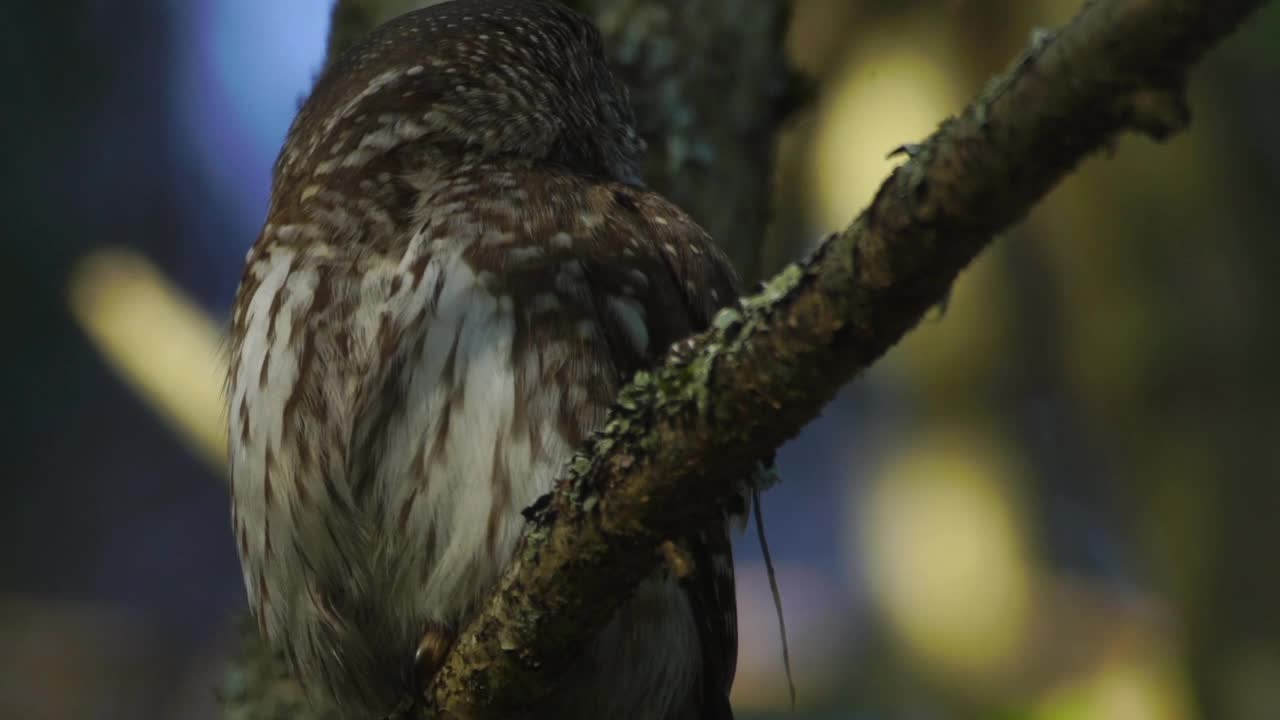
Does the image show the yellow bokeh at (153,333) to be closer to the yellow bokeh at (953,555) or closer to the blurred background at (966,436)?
the blurred background at (966,436)

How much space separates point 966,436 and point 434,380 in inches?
129

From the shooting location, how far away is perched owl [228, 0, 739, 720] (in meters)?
2.22

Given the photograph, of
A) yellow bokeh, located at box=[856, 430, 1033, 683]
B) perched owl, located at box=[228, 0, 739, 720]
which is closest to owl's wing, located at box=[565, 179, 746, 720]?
perched owl, located at box=[228, 0, 739, 720]

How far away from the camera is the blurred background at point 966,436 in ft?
14.2

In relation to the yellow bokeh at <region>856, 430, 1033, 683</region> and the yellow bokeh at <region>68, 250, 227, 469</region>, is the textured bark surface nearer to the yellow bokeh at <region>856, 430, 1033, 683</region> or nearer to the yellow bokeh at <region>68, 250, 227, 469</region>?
the yellow bokeh at <region>68, 250, 227, 469</region>

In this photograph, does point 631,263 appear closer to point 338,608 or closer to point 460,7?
point 338,608

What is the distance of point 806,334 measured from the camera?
141 cm

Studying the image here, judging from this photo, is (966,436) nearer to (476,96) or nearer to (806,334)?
(476,96)

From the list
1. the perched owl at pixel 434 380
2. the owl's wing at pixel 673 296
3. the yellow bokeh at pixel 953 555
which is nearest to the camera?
the perched owl at pixel 434 380

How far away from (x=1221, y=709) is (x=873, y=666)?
5.94 feet

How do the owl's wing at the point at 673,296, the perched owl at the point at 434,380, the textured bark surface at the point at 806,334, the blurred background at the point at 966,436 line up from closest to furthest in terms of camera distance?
the textured bark surface at the point at 806,334 → the perched owl at the point at 434,380 → the owl's wing at the point at 673,296 → the blurred background at the point at 966,436

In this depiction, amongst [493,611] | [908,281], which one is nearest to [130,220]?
[493,611]

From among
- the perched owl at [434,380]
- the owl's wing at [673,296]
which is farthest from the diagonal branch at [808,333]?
the owl's wing at [673,296]

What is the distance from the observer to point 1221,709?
4.14 meters
